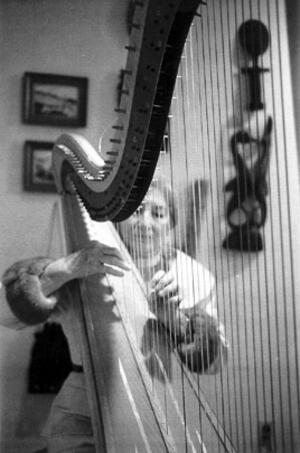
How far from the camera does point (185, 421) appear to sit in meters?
0.78

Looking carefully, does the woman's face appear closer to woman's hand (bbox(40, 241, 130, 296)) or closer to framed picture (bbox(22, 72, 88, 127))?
woman's hand (bbox(40, 241, 130, 296))

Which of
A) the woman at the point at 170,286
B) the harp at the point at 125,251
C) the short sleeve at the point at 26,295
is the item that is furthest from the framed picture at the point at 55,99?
the short sleeve at the point at 26,295

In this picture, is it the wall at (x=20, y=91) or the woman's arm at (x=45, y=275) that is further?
the wall at (x=20, y=91)

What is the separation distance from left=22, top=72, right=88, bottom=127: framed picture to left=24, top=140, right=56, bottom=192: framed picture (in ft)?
0.23

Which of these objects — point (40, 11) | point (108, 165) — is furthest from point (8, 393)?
point (40, 11)

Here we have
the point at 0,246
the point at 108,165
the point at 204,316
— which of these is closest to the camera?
the point at 108,165

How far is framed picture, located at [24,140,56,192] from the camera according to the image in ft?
4.78

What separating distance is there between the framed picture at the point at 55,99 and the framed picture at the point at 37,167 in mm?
71

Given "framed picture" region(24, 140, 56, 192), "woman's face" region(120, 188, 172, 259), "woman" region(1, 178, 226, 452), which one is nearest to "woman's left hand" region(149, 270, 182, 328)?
"woman" region(1, 178, 226, 452)

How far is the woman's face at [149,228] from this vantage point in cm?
107

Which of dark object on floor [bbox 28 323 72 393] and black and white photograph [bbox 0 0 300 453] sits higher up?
black and white photograph [bbox 0 0 300 453]

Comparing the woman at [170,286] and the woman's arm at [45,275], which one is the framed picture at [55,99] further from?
the woman's arm at [45,275]

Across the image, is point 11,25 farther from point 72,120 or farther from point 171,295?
point 171,295

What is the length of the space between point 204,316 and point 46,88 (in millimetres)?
866
